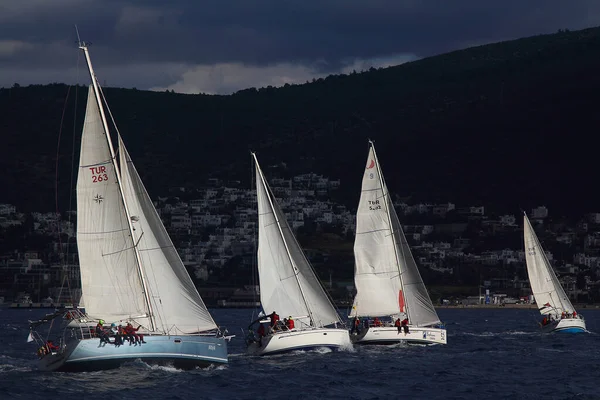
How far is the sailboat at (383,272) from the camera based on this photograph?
62.3 m

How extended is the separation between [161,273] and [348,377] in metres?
7.36

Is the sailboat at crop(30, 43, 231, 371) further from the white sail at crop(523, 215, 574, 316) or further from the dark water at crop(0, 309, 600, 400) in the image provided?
the white sail at crop(523, 215, 574, 316)

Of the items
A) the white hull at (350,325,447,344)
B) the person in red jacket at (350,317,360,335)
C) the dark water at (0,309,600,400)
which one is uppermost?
the person in red jacket at (350,317,360,335)

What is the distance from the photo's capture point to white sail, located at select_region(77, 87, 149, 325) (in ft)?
146

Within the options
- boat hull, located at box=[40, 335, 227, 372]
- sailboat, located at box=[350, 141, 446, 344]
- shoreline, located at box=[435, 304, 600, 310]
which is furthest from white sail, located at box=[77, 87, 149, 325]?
shoreline, located at box=[435, 304, 600, 310]

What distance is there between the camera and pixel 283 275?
55594mm

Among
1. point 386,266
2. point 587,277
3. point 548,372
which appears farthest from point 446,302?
point 548,372

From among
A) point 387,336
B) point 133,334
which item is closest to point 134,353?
point 133,334

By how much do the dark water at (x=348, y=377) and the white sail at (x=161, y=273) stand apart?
5.60 ft

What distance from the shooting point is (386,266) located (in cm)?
6312

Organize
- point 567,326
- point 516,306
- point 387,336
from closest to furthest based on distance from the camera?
point 387,336 < point 567,326 < point 516,306

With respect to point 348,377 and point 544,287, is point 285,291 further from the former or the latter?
point 544,287

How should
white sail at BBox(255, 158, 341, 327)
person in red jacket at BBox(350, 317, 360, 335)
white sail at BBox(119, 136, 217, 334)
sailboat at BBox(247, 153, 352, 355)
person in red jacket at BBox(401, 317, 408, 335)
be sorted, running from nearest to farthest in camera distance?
white sail at BBox(119, 136, 217, 334), sailboat at BBox(247, 153, 352, 355), white sail at BBox(255, 158, 341, 327), person in red jacket at BBox(401, 317, 408, 335), person in red jacket at BBox(350, 317, 360, 335)

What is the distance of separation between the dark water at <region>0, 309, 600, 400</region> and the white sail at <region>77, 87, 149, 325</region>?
223cm
